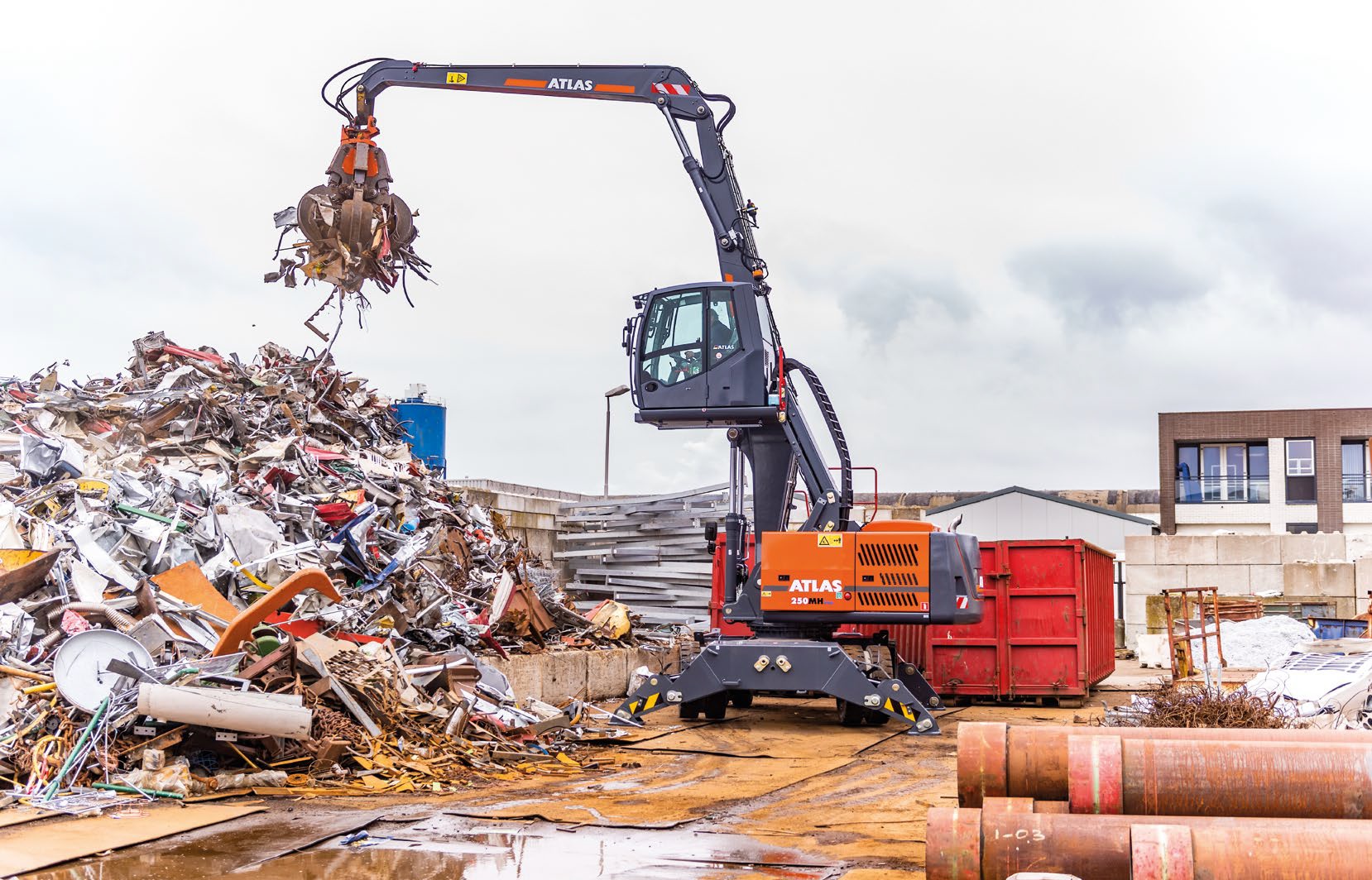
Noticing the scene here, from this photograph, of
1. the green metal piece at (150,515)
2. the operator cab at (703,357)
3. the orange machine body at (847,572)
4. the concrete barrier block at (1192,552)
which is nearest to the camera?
the green metal piece at (150,515)

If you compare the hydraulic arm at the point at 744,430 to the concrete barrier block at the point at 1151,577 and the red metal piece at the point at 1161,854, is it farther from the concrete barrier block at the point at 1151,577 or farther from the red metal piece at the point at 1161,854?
the concrete barrier block at the point at 1151,577

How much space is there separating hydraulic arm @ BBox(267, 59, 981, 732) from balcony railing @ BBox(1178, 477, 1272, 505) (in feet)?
115

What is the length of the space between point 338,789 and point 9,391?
34.9ft

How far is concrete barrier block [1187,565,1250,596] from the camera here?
90.9 feet

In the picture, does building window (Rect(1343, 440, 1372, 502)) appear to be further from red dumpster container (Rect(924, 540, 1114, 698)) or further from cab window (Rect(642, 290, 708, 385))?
cab window (Rect(642, 290, 708, 385))

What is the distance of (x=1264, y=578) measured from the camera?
2778cm

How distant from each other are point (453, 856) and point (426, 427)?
57.2 feet

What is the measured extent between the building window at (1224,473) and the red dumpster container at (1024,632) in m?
32.8

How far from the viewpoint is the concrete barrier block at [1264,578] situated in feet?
90.7

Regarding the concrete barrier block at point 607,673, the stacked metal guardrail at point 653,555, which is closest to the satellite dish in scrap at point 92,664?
the concrete barrier block at point 607,673

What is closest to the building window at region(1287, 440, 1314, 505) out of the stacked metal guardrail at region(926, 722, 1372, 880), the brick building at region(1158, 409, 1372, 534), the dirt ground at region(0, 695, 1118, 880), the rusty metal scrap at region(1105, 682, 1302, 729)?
the brick building at region(1158, 409, 1372, 534)

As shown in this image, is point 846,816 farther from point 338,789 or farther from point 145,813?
point 145,813

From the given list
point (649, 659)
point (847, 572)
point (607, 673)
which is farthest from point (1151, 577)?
point (847, 572)

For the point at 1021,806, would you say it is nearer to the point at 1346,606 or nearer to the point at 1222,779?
the point at 1222,779
